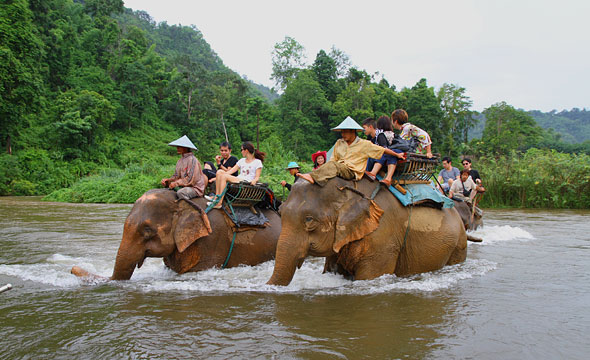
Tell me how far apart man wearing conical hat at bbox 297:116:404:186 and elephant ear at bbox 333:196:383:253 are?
0.35 meters

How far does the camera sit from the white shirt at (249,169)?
23.5 feet

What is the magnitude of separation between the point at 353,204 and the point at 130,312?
260 centimetres

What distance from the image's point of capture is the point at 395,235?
5359 millimetres

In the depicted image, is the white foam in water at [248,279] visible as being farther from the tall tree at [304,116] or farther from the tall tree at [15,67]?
the tall tree at [304,116]

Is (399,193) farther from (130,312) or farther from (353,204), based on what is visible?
(130,312)

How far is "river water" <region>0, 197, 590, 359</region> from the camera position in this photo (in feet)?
11.4

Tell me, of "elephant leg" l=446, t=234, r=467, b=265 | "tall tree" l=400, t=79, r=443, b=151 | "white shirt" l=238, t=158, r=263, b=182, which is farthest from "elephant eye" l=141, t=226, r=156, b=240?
"tall tree" l=400, t=79, r=443, b=151

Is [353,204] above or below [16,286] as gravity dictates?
above

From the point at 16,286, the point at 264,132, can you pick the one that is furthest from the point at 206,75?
the point at 16,286

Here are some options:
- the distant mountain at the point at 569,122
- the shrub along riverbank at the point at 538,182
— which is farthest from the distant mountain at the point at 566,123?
the shrub along riverbank at the point at 538,182

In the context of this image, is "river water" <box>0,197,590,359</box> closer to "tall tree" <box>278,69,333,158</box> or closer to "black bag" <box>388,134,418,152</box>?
"black bag" <box>388,134,418,152</box>

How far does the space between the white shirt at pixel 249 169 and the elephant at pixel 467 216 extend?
4969 mm

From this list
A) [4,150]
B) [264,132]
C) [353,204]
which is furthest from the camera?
[264,132]

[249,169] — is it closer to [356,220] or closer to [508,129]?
[356,220]
